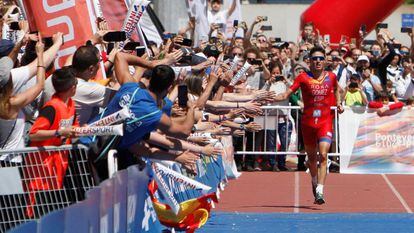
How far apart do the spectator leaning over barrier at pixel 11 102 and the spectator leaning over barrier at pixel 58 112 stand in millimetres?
179

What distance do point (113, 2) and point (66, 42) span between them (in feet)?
10.0

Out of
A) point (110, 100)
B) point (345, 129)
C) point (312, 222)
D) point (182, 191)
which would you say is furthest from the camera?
point (345, 129)

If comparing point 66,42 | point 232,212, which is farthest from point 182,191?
point 232,212

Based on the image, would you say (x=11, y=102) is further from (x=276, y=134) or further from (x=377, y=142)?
(x=377, y=142)

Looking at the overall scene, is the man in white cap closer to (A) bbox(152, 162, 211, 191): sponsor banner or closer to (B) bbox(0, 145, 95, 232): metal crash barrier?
(A) bbox(152, 162, 211, 191): sponsor banner

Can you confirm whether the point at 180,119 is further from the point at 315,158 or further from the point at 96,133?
the point at 315,158

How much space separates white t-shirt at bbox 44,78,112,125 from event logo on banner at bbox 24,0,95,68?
6.76 feet

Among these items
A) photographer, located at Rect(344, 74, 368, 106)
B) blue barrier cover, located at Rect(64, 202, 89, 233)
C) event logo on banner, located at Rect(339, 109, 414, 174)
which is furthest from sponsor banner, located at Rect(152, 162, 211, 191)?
photographer, located at Rect(344, 74, 368, 106)

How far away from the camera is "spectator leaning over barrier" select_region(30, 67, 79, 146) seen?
9086 millimetres

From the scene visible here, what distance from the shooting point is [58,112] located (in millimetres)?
9273

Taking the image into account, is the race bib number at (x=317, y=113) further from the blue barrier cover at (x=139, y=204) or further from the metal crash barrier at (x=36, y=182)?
the metal crash barrier at (x=36, y=182)

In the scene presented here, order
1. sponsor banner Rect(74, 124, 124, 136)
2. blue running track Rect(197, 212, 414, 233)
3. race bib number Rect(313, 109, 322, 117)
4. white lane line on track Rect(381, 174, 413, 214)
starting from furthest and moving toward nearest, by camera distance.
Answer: race bib number Rect(313, 109, 322, 117)
white lane line on track Rect(381, 174, 413, 214)
blue running track Rect(197, 212, 414, 233)
sponsor banner Rect(74, 124, 124, 136)

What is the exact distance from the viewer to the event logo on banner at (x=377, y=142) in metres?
20.9

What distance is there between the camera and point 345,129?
69.1 ft
